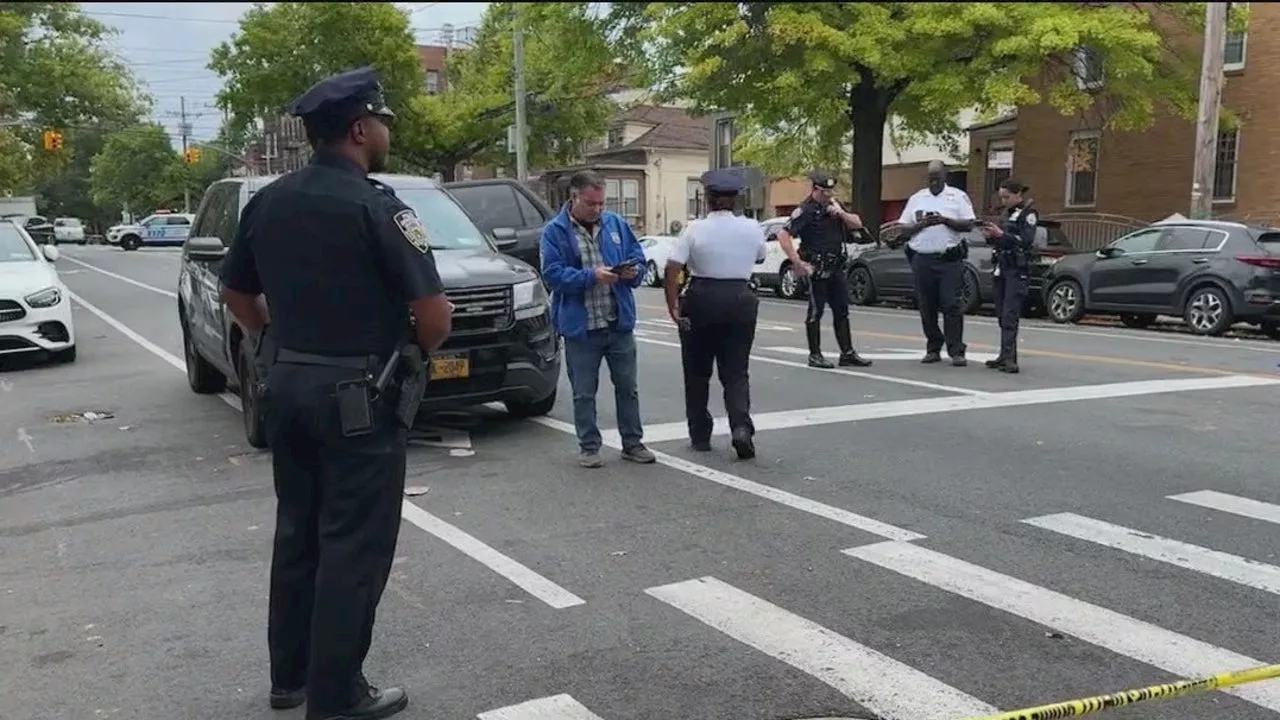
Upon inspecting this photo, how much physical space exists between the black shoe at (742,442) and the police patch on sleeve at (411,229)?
12.9ft

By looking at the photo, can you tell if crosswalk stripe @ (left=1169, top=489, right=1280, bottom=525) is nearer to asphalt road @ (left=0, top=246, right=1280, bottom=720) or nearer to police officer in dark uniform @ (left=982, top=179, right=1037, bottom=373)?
asphalt road @ (left=0, top=246, right=1280, bottom=720)

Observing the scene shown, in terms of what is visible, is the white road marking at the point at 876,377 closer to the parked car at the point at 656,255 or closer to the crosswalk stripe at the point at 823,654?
the crosswalk stripe at the point at 823,654

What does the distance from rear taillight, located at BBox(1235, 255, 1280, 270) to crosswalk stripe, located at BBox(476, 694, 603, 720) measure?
45.3ft

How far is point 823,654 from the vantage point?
405 centimetres

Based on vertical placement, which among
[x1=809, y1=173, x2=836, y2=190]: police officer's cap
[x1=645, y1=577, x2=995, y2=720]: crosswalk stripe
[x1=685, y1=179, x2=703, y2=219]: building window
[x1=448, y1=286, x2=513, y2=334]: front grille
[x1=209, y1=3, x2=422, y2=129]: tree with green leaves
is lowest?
[x1=645, y1=577, x2=995, y2=720]: crosswalk stripe

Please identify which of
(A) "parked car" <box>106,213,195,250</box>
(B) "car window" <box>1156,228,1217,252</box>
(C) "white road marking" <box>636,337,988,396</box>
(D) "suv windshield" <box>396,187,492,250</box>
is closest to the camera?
(D) "suv windshield" <box>396,187,492,250</box>

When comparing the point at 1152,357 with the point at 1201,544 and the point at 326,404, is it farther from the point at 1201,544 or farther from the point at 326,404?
the point at 326,404

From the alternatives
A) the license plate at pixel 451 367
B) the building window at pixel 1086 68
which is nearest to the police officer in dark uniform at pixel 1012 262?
the license plate at pixel 451 367

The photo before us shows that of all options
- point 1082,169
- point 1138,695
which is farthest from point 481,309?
point 1082,169

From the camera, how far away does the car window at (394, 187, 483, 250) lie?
27.3ft

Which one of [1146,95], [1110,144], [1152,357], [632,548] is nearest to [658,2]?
[1146,95]

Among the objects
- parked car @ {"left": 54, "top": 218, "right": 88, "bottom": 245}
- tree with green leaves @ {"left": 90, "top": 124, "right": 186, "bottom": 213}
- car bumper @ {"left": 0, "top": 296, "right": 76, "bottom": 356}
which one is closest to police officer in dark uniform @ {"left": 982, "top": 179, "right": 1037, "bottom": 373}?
car bumper @ {"left": 0, "top": 296, "right": 76, "bottom": 356}

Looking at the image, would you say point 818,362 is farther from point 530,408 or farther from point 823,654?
point 823,654

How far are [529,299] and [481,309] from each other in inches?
16.5
